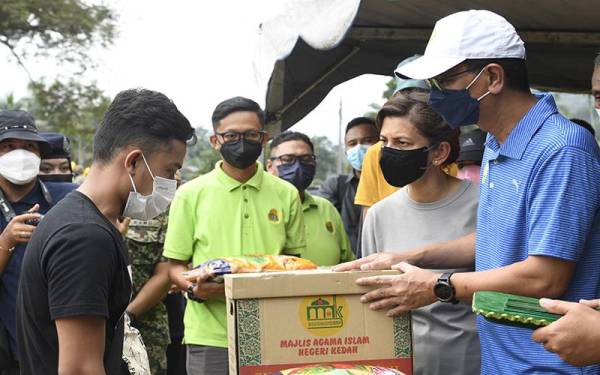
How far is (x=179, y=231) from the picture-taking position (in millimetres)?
4227

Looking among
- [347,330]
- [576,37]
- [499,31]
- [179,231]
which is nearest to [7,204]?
[179,231]

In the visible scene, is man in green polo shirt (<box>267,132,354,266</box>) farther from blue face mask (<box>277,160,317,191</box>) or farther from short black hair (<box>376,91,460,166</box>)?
short black hair (<box>376,91,460,166</box>)

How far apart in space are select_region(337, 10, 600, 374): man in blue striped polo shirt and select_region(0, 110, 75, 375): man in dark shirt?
191cm

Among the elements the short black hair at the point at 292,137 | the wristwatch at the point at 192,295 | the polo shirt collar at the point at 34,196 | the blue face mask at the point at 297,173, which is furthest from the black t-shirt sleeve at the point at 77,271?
the short black hair at the point at 292,137

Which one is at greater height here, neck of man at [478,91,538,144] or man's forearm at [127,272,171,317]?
neck of man at [478,91,538,144]

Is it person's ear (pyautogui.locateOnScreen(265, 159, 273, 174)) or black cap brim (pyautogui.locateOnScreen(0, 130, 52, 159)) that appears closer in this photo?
black cap brim (pyautogui.locateOnScreen(0, 130, 52, 159))

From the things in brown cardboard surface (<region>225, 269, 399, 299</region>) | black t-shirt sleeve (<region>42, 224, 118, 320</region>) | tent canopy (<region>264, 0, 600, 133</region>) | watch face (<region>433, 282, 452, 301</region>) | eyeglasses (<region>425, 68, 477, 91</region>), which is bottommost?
watch face (<region>433, 282, 452, 301</region>)

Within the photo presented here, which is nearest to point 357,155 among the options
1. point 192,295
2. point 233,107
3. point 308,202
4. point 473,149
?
point 308,202

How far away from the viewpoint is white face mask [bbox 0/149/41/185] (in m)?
4.32

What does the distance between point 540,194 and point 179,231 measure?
87.4 inches

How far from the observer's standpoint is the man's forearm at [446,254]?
10.5ft

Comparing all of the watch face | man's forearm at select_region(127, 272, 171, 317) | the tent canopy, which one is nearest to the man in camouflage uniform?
man's forearm at select_region(127, 272, 171, 317)

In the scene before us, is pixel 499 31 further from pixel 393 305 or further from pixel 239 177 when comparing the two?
pixel 239 177

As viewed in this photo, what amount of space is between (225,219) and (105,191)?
5.56 ft
